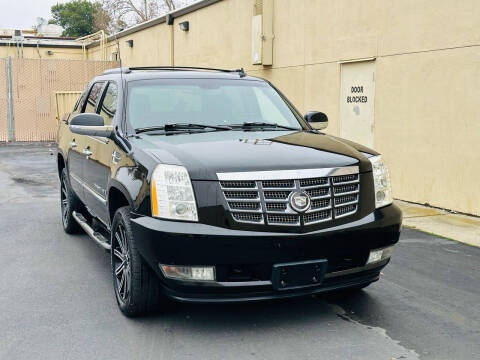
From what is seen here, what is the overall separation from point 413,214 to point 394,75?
2.52 m

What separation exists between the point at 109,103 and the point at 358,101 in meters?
6.37

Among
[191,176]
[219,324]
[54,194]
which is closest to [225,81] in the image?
Answer: [191,176]

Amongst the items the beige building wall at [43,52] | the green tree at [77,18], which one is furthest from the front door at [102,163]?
the green tree at [77,18]

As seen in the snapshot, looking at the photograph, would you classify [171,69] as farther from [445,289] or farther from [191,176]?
[445,289]

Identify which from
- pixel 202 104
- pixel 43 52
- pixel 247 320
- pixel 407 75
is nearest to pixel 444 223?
pixel 407 75

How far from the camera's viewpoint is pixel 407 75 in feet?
32.0

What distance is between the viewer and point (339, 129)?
1164 centimetres

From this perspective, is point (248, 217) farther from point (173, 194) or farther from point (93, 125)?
point (93, 125)

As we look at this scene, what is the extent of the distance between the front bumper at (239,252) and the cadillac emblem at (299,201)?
6.7 inches

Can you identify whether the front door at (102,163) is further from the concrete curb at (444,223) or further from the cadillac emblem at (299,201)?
the concrete curb at (444,223)

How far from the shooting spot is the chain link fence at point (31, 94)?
2166cm

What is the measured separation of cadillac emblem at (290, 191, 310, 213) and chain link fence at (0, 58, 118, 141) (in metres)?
19.8

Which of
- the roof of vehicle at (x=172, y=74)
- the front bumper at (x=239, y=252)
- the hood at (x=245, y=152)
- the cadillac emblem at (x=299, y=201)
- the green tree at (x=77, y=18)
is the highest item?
the green tree at (x=77, y=18)

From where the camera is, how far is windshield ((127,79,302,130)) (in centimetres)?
522
